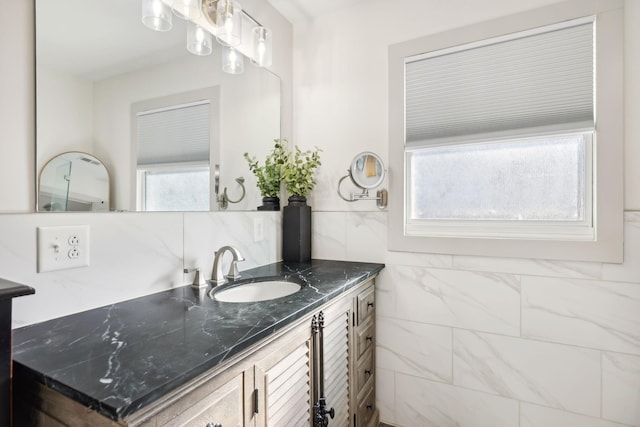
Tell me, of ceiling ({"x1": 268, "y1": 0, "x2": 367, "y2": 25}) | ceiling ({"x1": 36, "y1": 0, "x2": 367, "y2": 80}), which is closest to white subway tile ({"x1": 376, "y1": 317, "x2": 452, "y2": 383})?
ceiling ({"x1": 36, "y1": 0, "x2": 367, "y2": 80})

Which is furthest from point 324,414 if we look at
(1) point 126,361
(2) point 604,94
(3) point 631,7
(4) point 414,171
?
(3) point 631,7

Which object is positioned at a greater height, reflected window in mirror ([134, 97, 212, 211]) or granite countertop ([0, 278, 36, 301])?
reflected window in mirror ([134, 97, 212, 211])

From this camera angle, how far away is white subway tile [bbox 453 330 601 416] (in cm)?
143


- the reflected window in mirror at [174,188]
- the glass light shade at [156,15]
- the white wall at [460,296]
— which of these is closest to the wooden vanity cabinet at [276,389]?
the white wall at [460,296]

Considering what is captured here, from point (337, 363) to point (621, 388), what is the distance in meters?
1.21

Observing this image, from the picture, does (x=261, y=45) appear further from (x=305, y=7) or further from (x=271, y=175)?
(x=271, y=175)

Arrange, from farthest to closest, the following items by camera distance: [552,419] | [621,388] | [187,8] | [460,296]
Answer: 1. [460,296]
2. [552,419]
3. [621,388]
4. [187,8]

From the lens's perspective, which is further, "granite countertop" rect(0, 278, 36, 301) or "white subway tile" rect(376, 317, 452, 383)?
"white subway tile" rect(376, 317, 452, 383)

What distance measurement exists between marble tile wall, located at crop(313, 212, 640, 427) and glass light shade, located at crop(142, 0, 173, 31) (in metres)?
1.24

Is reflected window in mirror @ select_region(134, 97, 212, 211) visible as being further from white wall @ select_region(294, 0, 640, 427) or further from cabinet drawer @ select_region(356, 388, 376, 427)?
cabinet drawer @ select_region(356, 388, 376, 427)

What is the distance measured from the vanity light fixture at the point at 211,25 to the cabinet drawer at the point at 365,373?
5.22 ft

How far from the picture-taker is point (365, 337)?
5.52 ft

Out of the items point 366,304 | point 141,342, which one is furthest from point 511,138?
point 141,342

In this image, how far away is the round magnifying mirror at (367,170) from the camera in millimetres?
1763
